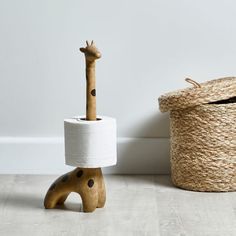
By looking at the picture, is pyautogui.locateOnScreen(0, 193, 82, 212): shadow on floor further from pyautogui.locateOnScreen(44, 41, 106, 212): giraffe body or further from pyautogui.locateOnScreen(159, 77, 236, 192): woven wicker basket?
pyautogui.locateOnScreen(159, 77, 236, 192): woven wicker basket

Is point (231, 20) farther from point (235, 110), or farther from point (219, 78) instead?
point (235, 110)

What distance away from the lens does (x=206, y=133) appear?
2402 mm

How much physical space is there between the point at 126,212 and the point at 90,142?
0.24 m

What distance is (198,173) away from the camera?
2438mm

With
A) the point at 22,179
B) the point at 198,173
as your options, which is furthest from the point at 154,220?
the point at 22,179

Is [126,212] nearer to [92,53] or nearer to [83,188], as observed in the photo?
[83,188]

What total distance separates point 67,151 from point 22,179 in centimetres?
49

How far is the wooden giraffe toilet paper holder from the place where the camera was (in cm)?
215

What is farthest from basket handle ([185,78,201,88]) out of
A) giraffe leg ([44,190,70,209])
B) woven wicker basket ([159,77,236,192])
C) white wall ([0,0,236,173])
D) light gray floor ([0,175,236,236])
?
giraffe leg ([44,190,70,209])

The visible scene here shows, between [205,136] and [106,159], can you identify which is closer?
[106,159]

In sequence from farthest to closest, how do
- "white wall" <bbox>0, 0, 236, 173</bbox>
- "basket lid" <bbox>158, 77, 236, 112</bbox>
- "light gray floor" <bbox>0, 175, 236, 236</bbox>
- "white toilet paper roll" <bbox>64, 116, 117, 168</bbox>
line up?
"white wall" <bbox>0, 0, 236, 173</bbox>
"basket lid" <bbox>158, 77, 236, 112</bbox>
"white toilet paper roll" <bbox>64, 116, 117, 168</bbox>
"light gray floor" <bbox>0, 175, 236, 236</bbox>

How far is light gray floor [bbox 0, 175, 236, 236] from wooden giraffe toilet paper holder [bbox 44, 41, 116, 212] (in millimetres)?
41

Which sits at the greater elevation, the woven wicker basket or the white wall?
the white wall

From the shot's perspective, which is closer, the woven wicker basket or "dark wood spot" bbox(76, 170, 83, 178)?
"dark wood spot" bbox(76, 170, 83, 178)
